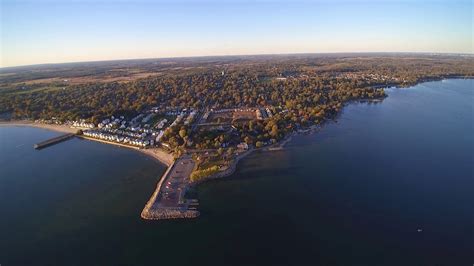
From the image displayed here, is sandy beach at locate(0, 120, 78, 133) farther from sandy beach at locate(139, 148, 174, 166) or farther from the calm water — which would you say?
sandy beach at locate(139, 148, 174, 166)

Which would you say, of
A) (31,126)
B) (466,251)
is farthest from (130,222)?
(31,126)

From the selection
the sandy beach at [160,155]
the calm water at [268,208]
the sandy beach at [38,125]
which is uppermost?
the sandy beach at [38,125]

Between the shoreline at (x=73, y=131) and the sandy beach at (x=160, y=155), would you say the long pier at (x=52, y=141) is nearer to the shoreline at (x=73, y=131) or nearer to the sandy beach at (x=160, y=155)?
the shoreline at (x=73, y=131)

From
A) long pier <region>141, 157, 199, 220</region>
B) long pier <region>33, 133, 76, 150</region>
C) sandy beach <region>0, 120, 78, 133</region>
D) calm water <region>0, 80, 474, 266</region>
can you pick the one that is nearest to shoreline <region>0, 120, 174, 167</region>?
sandy beach <region>0, 120, 78, 133</region>

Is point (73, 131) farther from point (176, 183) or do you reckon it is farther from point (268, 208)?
point (268, 208)

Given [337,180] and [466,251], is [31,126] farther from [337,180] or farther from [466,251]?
[466,251]

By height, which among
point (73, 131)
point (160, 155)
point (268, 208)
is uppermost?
point (73, 131)

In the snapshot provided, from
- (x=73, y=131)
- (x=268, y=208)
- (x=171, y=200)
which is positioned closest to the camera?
(x=268, y=208)

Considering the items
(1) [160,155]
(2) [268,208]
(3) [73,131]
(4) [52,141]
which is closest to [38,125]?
(3) [73,131]

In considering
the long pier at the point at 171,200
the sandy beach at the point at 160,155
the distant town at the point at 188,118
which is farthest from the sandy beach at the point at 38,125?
the long pier at the point at 171,200

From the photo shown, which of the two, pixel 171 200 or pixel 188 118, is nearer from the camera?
pixel 171 200
